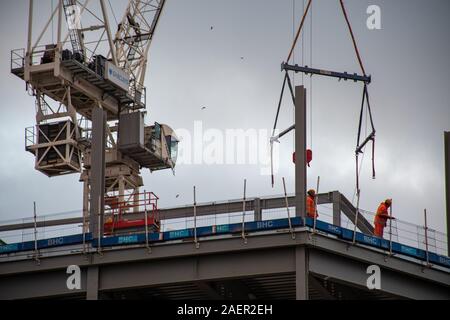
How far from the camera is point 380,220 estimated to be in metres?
58.3

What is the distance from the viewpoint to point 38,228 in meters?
60.0

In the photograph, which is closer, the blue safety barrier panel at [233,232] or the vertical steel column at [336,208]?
the blue safety barrier panel at [233,232]

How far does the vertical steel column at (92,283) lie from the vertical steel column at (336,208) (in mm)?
12192

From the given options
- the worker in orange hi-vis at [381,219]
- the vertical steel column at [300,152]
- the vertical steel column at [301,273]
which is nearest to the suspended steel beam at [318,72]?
the vertical steel column at [300,152]

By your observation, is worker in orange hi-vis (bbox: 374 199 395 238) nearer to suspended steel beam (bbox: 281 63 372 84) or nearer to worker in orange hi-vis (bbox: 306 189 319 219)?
worker in orange hi-vis (bbox: 306 189 319 219)

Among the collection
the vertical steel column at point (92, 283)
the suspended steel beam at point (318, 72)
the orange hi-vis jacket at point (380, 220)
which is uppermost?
the suspended steel beam at point (318, 72)

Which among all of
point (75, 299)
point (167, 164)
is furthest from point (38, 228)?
point (167, 164)

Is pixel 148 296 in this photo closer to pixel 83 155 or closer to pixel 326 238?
pixel 326 238

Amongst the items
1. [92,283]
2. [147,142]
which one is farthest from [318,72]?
[147,142]

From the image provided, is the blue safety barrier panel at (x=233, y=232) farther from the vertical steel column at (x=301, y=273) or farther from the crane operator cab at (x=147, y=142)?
the crane operator cab at (x=147, y=142)

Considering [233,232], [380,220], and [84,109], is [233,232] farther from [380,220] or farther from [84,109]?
[84,109]

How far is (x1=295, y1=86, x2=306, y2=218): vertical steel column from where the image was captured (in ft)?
178

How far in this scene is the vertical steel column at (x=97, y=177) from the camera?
5794 centimetres
